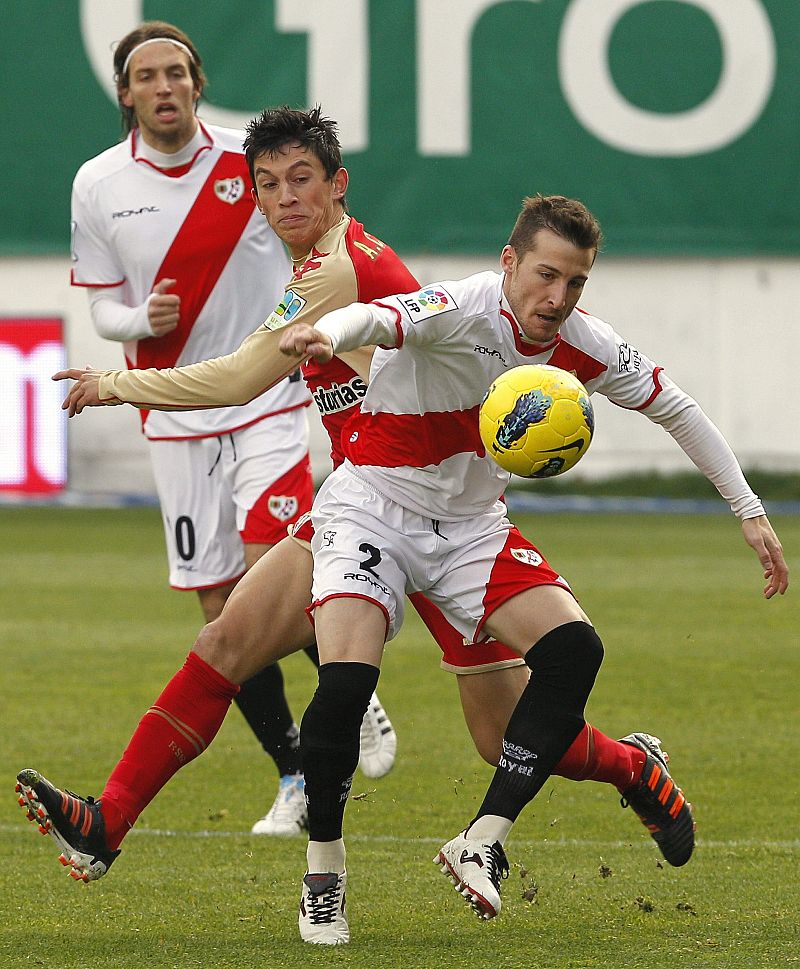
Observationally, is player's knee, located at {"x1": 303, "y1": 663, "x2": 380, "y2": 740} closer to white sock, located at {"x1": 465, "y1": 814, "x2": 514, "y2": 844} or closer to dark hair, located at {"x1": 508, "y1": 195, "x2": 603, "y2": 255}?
white sock, located at {"x1": 465, "y1": 814, "x2": 514, "y2": 844}

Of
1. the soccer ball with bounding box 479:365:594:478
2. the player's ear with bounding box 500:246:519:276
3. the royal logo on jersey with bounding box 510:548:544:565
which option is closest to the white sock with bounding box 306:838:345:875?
the royal logo on jersey with bounding box 510:548:544:565

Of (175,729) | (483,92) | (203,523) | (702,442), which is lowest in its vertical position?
(483,92)

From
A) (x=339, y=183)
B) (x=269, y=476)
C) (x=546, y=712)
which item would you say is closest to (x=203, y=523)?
(x=269, y=476)

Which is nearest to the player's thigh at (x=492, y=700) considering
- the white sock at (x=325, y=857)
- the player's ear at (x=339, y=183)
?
the white sock at (x=325, y=857)

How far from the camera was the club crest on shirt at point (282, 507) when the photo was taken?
6.36m

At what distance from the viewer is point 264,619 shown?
496cm

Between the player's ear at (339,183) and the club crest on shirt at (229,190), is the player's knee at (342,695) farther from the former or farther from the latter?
the club crest on shirt at (229,190)

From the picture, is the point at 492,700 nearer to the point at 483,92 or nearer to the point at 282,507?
the point at 282,507

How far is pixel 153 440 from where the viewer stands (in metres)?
6.70

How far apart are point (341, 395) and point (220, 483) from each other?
1527 millimetres

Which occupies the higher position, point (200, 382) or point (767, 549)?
point (200, 382)

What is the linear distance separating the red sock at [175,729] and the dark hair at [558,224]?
59.7 inches

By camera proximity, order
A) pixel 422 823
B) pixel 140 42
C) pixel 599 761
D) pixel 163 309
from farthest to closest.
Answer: pixel 140 42, pixel 163 309, pixel 422 823, pixel 599 761

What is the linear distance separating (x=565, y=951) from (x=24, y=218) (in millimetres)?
16422
